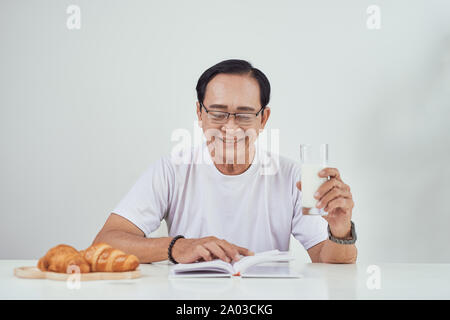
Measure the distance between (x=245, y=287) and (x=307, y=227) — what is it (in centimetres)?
91

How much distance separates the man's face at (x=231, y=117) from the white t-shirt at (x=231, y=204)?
3.5 inches

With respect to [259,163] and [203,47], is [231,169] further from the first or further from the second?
[203,47]

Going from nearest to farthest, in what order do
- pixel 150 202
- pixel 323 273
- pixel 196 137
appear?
1. pixel 323 273
2. pixel 150 202
3. pixel 196 137

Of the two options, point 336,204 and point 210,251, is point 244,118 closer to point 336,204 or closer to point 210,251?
point 336,204

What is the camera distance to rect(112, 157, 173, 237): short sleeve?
1.82 m

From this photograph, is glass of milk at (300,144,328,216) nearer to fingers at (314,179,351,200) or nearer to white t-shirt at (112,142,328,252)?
fingers at (314,179,351,200)

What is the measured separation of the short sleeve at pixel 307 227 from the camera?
6.20ft

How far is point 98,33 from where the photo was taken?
9.31 ft

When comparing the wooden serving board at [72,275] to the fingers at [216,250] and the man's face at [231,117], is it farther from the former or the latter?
the man's face at [231,117]

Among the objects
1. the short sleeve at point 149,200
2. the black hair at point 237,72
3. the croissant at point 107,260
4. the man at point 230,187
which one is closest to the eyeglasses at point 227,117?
the man at point 230,187

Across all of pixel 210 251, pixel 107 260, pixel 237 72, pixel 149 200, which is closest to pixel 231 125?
pixel 237 72

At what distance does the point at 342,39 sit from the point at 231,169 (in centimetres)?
131

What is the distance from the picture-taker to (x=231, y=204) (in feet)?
6.40

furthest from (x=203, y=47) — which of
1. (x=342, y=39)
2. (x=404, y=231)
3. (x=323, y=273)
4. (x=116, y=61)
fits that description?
(x=323, y=273)
